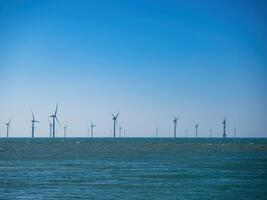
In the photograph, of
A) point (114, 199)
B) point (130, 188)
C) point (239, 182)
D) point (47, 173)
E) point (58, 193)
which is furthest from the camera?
point (47, 173)

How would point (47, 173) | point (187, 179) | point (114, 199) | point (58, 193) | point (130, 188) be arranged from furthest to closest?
point (47, 173)
point (187, 179)
point (130, 188)
point (58, 193)
point (114, 199)

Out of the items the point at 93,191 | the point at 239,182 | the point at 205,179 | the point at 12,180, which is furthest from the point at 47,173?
the point at 239,182

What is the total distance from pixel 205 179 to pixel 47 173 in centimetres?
1990

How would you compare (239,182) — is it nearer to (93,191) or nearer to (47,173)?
(93,191)

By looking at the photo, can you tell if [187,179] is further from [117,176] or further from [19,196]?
[19,196]

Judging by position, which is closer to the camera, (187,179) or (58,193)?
(58,193)

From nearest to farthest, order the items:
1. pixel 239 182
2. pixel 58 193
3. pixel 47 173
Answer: pixel 58 193
pixel 239 182
pixel 47 173

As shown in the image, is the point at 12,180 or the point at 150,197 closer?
the point at 150,197

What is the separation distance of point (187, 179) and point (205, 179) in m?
1.99

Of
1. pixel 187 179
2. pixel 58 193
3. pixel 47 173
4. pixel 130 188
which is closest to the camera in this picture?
pixel 58 193

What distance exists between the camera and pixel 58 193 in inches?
1439

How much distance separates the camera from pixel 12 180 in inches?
1805

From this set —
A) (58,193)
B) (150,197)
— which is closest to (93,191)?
(58,193)

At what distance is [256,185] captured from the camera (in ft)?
135
